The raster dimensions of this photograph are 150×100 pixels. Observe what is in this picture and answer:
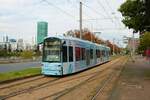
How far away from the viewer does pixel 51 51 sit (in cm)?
2541

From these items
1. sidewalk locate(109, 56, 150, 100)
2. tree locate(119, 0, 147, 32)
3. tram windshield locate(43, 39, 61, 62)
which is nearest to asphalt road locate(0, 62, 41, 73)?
tram windshield locate(43, 39, 61, 62)

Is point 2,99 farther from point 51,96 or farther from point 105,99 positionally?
point 105,99

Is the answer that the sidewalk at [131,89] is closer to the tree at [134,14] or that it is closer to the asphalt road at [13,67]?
the tree at [134,14]

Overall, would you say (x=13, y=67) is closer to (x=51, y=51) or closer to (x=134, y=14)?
(x=134, y=14)

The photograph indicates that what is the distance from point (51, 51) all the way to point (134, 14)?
12.8 m

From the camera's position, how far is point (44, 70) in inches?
1006

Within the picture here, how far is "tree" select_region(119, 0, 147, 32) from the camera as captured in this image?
33291 mm

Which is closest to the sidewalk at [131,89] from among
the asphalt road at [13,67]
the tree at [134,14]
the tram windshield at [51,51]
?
the tram windshield at [51,51]

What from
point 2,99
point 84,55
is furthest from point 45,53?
point 2,99

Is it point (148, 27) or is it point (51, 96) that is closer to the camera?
point (51, 96)

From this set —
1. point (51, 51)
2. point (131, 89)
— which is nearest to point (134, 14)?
point (51, 51)

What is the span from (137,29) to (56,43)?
12778mm

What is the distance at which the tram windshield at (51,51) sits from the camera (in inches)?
990

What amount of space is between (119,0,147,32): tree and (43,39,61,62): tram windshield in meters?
11.0
